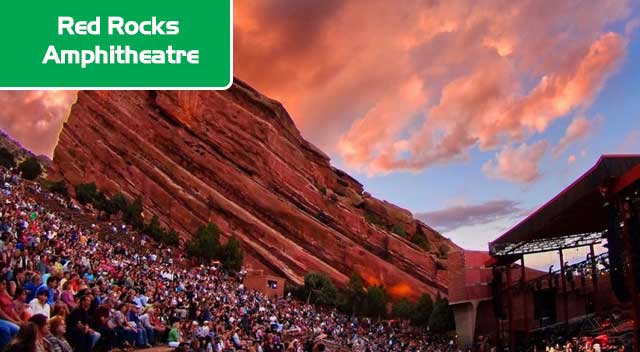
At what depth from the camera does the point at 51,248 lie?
54.0 ft

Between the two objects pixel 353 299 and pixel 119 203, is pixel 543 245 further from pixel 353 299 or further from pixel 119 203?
pixel 119 203

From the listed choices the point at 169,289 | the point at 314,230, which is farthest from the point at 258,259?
the point at 169,289

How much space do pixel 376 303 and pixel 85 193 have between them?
92.5 feet

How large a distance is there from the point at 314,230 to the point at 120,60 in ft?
196

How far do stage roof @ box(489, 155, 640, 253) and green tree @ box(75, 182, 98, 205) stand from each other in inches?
1634

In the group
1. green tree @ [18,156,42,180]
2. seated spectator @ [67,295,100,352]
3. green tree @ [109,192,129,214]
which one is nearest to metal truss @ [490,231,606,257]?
seated spectator @ [67,295,100,352]

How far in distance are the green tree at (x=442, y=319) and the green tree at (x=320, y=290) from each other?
9129mm

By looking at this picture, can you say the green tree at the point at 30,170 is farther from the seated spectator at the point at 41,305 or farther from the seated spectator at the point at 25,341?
the seated spectator at the point at 25,341

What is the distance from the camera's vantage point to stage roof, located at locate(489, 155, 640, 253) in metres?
16.6

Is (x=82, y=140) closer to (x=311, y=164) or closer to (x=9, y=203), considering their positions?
(x=311, y=164)

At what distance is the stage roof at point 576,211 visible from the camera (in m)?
16.6

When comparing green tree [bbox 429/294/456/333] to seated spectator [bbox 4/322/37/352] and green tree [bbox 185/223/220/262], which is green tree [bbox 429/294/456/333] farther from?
seated spectator [bbox 4/322/37/352]

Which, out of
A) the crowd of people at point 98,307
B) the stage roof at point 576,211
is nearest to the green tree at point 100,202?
the crowd of people at point 98,307

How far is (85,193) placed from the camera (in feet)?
184
